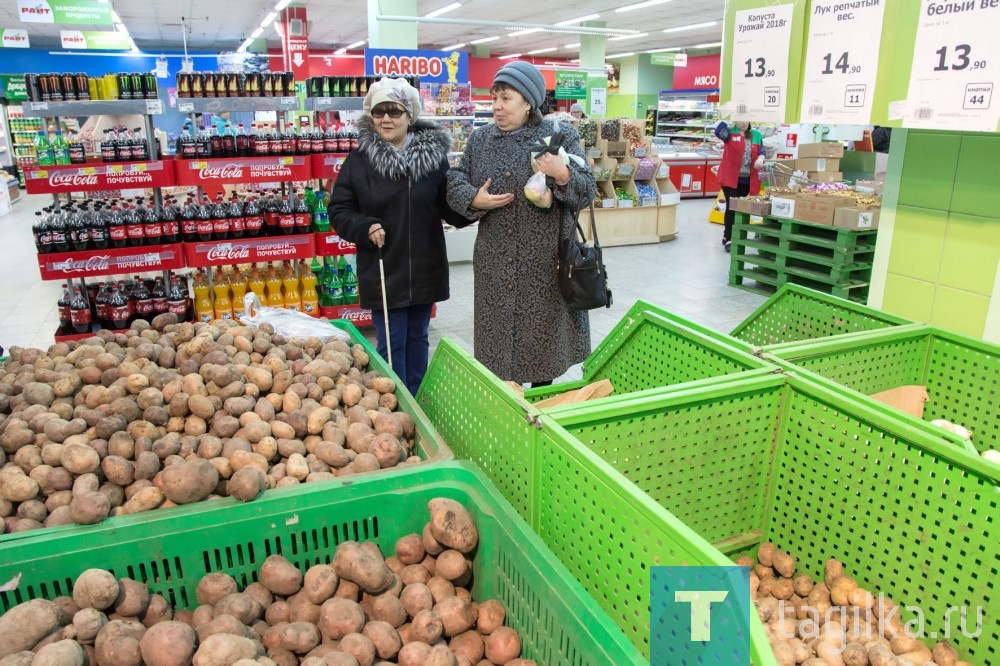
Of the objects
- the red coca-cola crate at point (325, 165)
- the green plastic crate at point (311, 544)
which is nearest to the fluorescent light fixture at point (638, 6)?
the red coca-cola crate at point (325, 165)

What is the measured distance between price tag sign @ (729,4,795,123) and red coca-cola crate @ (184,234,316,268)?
3.04 m

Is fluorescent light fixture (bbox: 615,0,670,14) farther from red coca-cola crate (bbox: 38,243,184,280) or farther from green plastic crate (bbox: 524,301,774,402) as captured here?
green plastic crate (bbox: 524,301,774,402)

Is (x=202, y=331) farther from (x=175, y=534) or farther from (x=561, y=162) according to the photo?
(x=561, y=162)

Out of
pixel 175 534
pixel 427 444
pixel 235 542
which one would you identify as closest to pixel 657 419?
pixel 427 444

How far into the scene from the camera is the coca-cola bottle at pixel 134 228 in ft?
14.4

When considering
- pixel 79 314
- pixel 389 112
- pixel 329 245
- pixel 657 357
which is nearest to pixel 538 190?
pixel 657 357

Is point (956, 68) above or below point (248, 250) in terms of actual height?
above

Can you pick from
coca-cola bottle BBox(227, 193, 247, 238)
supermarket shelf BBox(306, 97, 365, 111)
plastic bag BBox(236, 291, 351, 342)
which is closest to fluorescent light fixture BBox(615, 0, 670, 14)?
supermarket shelf BBox(306, 97, 365, 111)

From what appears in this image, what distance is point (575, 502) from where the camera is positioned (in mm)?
1341

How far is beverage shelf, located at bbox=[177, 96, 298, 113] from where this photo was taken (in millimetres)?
4590

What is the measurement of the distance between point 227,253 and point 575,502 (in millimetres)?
3886

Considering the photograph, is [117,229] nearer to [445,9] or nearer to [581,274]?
[581,274]

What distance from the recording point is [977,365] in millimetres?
2053

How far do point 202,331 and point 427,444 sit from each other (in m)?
0.95
